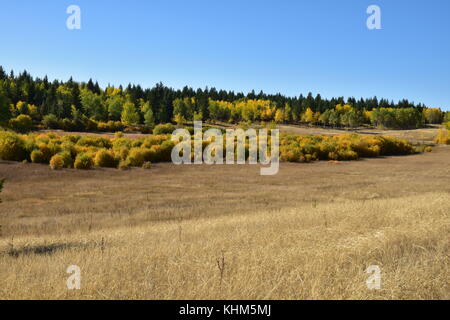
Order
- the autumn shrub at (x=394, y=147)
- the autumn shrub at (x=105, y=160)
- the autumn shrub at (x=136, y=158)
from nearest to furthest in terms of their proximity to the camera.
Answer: the autumn shrub at (x=105, y=160)
the autumn shrub at (x=136, y=158)
the autumn shrub at (x=394, y=147)

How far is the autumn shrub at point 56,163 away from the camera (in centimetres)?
3077

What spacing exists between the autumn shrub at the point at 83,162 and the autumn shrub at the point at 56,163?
1198mm

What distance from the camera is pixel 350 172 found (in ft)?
111

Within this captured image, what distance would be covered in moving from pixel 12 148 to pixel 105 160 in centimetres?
821

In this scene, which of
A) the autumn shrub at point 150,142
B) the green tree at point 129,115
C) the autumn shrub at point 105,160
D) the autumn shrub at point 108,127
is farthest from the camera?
the green tree at point 129,115

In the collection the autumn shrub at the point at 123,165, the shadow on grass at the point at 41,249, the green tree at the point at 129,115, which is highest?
the green tree at the point at 129,115

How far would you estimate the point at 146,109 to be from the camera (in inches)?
3708

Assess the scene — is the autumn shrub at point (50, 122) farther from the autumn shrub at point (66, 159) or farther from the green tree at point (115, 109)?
the autumn shrub at point (66, 159)

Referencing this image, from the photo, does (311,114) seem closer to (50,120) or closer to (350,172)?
(50,120)

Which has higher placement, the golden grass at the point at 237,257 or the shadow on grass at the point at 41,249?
the golden grass at the point at 237,257

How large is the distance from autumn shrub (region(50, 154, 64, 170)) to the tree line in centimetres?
2694

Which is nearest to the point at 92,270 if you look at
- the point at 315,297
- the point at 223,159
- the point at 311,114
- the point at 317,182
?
the point at 315,297

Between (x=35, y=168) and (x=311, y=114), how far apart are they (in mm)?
114848

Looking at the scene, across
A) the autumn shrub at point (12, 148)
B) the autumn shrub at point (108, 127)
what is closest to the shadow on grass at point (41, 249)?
the autumn shrub at point (12, 148)
